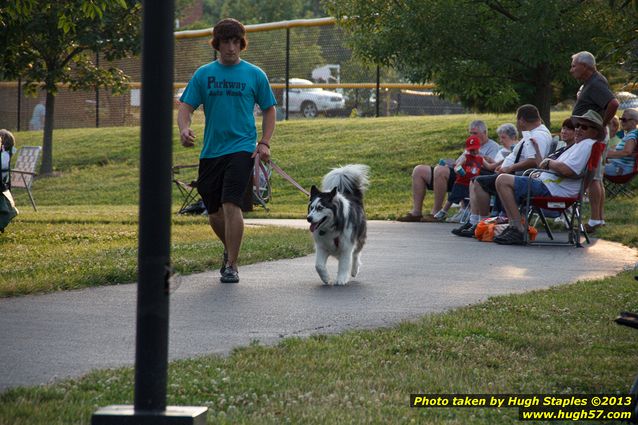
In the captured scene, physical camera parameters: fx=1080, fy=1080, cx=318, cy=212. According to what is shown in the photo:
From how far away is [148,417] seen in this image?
371cm

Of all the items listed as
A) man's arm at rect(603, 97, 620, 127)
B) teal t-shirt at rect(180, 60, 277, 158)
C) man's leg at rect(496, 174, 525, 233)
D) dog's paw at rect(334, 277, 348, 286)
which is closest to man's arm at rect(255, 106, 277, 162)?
teal t-shirt at rect(180, 60, 277, 158)

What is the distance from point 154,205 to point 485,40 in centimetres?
1584

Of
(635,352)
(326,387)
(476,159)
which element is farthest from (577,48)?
(326,387)

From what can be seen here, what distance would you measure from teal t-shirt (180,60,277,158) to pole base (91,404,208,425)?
18.1 feet

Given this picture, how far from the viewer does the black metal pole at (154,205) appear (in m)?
3.60

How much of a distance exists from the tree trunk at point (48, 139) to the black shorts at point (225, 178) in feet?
57.9

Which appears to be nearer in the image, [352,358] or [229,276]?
[352,358]

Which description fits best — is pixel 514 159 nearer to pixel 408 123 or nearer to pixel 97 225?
pixel 97 225

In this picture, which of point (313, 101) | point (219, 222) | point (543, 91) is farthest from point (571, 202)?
point (313, 101)

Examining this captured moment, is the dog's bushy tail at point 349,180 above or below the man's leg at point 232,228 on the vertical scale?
above

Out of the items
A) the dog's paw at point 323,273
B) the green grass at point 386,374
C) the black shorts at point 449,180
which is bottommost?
the dog's paw at point 323,273

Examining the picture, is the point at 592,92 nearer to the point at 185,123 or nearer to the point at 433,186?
the point at 433,186

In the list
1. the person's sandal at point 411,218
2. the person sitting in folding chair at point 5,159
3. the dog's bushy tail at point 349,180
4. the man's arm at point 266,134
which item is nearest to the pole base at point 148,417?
the man's arm at point 266,134

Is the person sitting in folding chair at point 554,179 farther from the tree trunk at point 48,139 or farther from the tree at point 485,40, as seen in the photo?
the tree trunk at point 48,139
